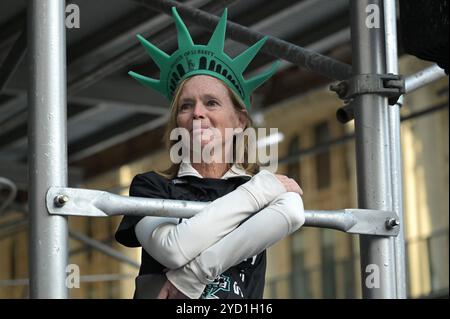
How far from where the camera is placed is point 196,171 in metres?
4.36

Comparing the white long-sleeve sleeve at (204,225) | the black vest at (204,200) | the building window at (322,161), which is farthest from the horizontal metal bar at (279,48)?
the building window at (322,161)

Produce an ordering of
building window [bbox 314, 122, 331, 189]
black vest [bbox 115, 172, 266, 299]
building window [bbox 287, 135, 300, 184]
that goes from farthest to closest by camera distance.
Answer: building window [bbox 287, 135, 300, 184] → building window [bbox 314, 122, 331, 189] → black vest [bbox 115, 172, 266, 299]

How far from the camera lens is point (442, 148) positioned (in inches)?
867

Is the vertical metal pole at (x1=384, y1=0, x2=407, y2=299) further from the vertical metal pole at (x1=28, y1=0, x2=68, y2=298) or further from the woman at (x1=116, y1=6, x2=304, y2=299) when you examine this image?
the vertical metal pole at (x1=28, y1=0, x2=68, y2=298)

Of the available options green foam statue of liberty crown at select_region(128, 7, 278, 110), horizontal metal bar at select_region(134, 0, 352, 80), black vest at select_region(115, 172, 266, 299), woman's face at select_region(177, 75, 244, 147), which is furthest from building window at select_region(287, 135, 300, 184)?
black vest at select_region(115, 172, 266, 299)

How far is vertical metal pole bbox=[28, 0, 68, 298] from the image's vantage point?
3887 millimetres

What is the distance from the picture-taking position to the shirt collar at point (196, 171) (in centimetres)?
434

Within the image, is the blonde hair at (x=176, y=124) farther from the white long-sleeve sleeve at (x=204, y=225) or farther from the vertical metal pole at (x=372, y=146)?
the vertical metal pole at (x=372, y=146)

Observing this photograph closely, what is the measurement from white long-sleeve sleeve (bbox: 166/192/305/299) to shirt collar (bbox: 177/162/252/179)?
0.28 meters

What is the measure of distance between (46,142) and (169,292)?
1.81 ft
